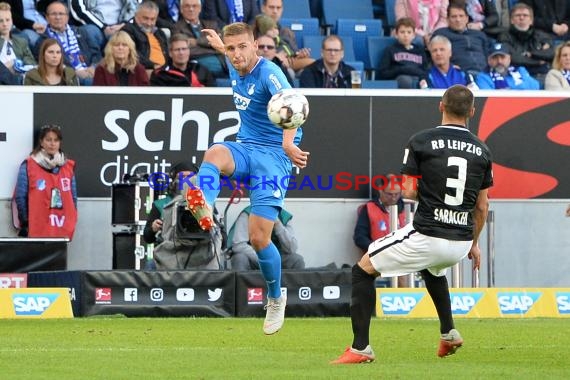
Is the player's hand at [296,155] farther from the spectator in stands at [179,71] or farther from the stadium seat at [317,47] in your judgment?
the stadium seat at [317,47]

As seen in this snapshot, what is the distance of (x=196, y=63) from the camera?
1809 cm

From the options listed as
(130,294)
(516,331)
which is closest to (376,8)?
(130,294)

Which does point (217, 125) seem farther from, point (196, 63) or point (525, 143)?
point (525, 143)

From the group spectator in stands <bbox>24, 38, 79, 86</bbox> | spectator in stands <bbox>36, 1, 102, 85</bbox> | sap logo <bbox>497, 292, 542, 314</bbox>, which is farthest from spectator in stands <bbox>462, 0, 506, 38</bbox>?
spectator in stands <bbox>24, 38, 79, 86</bbox>

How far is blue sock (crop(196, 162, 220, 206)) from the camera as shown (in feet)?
33.0

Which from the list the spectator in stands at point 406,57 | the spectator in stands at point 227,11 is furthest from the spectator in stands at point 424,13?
the spectator in stands at point 227,11

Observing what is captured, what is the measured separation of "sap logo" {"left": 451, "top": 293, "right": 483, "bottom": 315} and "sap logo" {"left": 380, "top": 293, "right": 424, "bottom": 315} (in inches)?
17.0

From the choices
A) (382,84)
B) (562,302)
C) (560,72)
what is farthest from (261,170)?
(560,72)

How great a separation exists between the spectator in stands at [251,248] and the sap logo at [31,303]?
238 cm

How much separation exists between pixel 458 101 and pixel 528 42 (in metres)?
12.9

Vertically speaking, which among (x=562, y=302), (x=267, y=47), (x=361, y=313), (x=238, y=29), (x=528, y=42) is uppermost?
(x=528, y=42)

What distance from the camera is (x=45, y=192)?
16.7 metres

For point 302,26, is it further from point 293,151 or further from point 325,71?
point 293,151

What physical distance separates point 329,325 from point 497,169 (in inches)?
222
